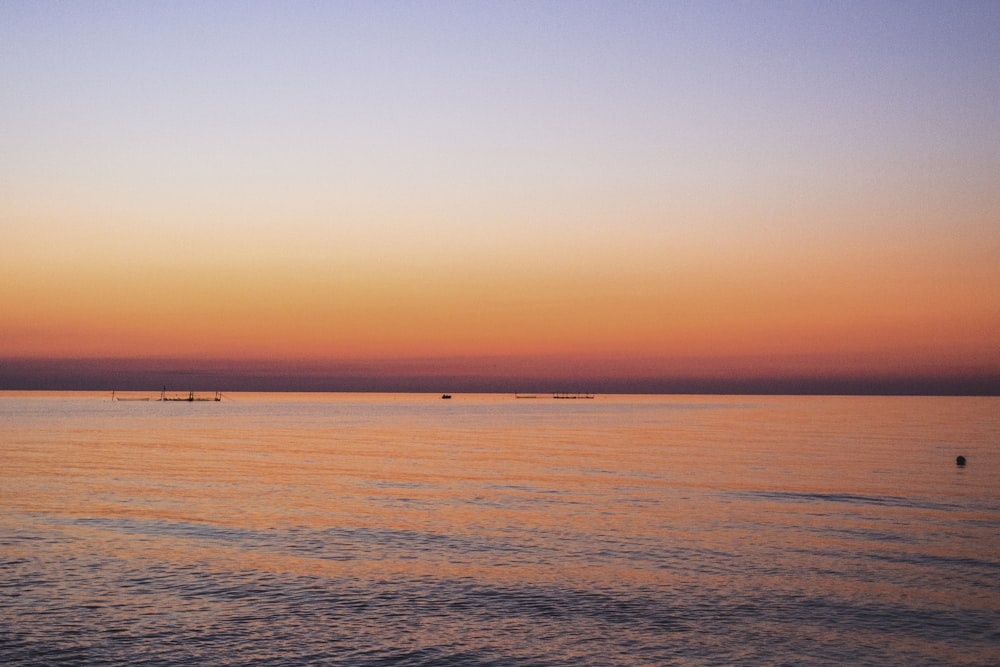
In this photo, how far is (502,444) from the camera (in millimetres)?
97812

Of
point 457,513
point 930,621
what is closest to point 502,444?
point 457,513

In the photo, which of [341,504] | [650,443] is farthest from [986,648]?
[650,443]

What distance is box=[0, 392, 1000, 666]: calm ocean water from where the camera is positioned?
21.7m

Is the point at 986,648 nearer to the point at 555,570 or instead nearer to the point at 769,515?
the point at 555,570

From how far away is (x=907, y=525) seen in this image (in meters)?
40.0

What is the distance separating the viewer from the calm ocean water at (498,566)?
2170 centimetres

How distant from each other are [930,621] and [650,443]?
74.3m

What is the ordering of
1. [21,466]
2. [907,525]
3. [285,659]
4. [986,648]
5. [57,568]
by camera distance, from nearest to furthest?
[285,659] → [986,648] → [57,568] → [907,525] → [21,466]

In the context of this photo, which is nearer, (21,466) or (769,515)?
(769,515)

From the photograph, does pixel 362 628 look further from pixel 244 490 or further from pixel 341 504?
pixel 244 490

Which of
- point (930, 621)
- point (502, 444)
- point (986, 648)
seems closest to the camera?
point (986, 648)

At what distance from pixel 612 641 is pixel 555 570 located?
26.2 ft

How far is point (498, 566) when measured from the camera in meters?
30.8

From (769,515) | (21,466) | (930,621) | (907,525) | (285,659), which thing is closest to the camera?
(285,659)
